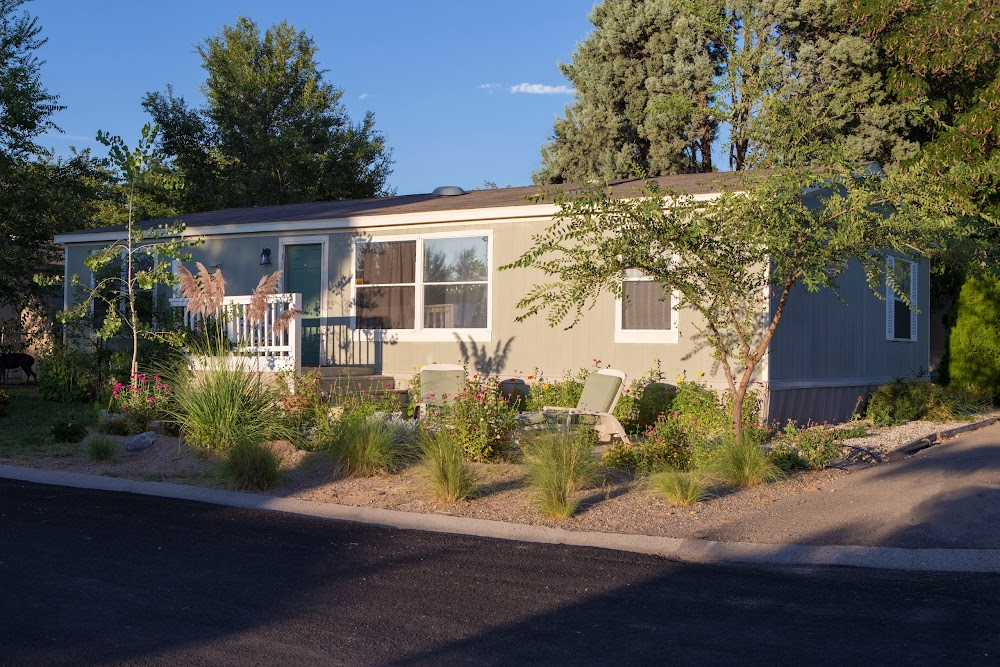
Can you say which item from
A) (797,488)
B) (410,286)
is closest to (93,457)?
(410,286)

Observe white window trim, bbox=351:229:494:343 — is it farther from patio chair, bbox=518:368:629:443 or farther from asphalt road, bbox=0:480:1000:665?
asphalt road, bbox=0:480:1000:665

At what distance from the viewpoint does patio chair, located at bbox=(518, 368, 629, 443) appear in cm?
1155

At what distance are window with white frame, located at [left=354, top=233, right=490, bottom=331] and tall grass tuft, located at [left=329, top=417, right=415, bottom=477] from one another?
4690 mm

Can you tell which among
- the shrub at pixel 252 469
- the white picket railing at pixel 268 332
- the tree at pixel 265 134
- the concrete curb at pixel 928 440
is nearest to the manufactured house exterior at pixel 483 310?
the white picket railing at pixel 268 332

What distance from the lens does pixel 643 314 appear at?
13.6 metres

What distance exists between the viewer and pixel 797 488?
943 centimetres

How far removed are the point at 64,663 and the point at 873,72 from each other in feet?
83.4

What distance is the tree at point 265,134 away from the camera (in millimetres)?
33000

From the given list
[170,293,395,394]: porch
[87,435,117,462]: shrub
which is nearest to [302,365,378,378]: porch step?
[170,293,395,394]: porch

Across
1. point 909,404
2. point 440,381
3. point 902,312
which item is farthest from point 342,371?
point 902,312

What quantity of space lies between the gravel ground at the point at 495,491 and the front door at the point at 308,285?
4631mm

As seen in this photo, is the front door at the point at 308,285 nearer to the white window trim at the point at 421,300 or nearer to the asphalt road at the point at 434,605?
the white window trim at the point at 421,300

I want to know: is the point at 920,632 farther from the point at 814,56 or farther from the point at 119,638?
the point at 814,56

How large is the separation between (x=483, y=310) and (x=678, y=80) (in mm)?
14828
